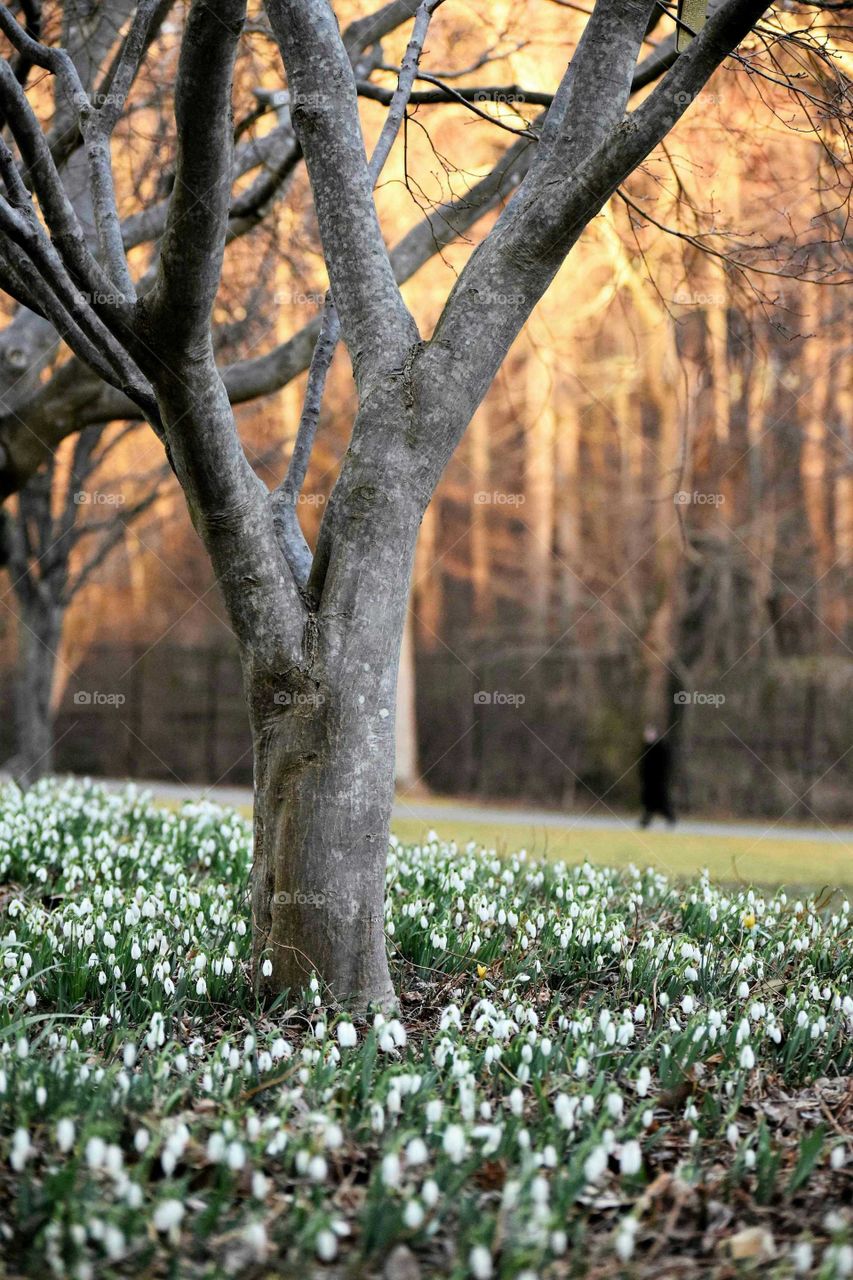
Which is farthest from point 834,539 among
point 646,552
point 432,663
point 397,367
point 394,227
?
point 397,367

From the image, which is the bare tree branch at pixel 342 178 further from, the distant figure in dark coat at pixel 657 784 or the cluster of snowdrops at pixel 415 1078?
the distant figure in dark coat at pixel 657 784

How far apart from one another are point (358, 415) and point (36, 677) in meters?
8.74

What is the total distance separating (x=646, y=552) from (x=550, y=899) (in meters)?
15.3

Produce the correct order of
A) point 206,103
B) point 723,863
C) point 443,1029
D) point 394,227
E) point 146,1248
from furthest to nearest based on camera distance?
point 394,227, point 723,863, point 443,1029, point 206,103, point 146,1248

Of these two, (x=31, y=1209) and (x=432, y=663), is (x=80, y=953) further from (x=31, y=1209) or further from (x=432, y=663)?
(x=432, y=663)

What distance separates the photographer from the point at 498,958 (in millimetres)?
4938

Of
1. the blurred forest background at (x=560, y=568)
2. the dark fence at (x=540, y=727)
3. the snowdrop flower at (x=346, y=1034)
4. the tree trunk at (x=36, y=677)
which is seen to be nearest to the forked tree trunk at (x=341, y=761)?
the snowdrop flower at (x=346, y=1034)

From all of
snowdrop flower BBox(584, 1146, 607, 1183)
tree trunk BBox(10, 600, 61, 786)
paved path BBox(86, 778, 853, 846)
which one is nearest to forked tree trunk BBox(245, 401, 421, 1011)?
snowdrop flower BBox(584, 1146, 607, 1183)

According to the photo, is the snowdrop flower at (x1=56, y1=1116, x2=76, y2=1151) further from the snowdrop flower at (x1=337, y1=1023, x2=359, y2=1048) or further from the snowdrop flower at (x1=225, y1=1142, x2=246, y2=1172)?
the snowdrop flower at (x1=337, y1=1023, x2=359, y2=1048)

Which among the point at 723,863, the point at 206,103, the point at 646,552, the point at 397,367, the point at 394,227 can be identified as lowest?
the point at 723,863

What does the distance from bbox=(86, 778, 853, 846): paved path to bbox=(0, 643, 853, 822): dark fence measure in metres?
0.68

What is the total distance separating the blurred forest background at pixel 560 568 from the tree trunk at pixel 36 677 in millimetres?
31

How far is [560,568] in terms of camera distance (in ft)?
79.4

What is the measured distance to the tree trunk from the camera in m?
12.2
